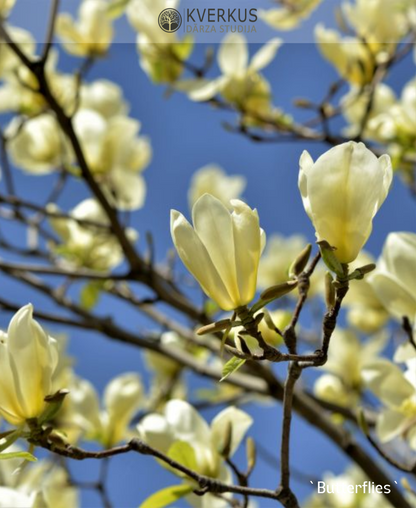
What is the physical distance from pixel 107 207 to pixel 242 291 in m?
0.64

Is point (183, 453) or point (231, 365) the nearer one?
point (231, 365)

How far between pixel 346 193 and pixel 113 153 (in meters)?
1.26

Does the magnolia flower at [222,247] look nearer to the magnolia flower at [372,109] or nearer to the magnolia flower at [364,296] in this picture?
the magnolia flower at [364,296]

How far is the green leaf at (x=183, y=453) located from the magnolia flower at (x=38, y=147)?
1244 mm

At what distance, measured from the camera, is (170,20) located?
64.6 inches

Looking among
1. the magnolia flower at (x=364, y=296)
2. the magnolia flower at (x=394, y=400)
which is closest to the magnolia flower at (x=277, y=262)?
the magnolia flower at (x=364, y=296)

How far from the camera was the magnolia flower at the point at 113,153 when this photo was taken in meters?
1.78

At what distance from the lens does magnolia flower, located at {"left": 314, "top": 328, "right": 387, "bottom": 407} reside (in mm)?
1862

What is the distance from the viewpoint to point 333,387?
1.80m

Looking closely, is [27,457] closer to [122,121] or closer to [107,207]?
[107,207]

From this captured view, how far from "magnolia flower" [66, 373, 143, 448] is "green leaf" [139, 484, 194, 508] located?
799 mm

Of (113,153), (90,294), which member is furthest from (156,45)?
(90,294)

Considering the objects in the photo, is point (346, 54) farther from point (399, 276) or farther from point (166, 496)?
point (166, 496)

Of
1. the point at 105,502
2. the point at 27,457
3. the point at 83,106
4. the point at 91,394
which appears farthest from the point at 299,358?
the point at 83,106
